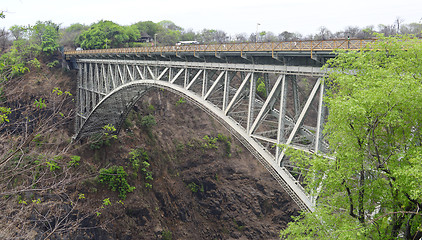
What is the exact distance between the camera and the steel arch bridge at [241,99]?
1355 cm

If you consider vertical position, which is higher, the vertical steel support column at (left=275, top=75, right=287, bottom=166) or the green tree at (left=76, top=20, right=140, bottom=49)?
the green tree at (left=76, top=20, right=140, bottom=49)

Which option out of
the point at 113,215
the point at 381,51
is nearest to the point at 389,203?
the point at 381,51

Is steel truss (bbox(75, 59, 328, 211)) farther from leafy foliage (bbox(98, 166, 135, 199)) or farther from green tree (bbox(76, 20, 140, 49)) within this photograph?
green tree (bbox(76, 20, 140, 49))

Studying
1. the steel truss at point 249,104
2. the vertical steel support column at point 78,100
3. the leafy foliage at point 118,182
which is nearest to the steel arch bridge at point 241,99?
the steel truss at point 249,104

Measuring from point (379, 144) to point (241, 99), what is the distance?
414 inches

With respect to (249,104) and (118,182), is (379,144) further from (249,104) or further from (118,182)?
(118,182)

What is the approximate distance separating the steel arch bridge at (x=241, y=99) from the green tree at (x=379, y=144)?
3177 mm

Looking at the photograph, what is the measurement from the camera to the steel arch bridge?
1355cm

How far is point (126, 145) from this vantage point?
117 ft

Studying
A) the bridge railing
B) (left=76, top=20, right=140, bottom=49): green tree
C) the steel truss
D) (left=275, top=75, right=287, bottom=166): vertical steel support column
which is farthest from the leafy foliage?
(left=275, top=75, right=287, bottom=166): vertical steel support column

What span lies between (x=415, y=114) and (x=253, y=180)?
32076 millimetres

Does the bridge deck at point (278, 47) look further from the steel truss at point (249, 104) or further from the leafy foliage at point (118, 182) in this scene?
the leafy foliage at point (118, 182)

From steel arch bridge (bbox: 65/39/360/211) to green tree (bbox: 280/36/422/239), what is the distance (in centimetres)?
318

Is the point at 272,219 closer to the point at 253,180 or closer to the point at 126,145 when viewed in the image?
the point at 253,180
